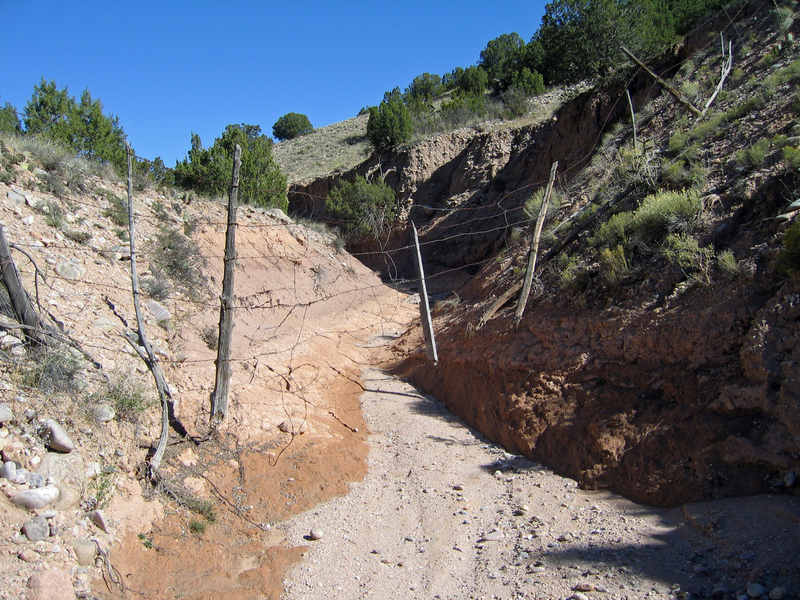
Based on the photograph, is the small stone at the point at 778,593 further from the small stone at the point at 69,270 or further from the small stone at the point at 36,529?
the small stone at the point at 69,270

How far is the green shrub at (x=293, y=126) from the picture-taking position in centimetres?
5781

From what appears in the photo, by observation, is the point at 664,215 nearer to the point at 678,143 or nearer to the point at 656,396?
the point at 656,396

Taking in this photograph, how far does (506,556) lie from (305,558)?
7.09 feet

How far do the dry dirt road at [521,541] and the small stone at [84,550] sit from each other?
190 centimetres

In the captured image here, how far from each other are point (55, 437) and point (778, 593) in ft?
22.5

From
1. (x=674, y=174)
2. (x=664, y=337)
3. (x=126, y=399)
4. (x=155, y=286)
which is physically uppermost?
(x=674, y=174)

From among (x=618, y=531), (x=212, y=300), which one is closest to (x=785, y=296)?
(x=618, y=531)

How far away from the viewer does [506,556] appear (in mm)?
5227

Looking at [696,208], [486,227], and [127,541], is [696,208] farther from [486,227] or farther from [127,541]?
[486,227]

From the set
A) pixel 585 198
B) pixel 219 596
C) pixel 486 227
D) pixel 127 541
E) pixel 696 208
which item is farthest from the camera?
pixel 486 227

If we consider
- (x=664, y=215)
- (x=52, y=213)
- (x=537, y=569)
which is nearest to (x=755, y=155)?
(x=664, y=215)

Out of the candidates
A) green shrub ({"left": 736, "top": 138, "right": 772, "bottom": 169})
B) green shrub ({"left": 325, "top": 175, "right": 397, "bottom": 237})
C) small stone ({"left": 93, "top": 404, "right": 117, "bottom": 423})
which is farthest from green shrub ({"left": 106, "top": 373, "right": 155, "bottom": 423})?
green shrub ({"left": 325, "top": 175, "right": 397, "bottom": 237})

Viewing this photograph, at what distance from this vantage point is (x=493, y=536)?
5.60 metres

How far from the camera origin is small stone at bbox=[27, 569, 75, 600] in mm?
4266
